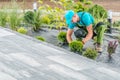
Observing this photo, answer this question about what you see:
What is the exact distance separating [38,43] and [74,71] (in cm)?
122

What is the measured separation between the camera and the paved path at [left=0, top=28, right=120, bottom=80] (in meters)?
3.06

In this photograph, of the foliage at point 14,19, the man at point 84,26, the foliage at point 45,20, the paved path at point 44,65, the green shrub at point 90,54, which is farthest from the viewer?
the foliage at point 45,20

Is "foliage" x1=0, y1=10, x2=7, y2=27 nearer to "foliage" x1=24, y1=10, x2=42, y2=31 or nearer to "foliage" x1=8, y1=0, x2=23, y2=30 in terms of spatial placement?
→ "foliage" x1=8, y1=0, x2=23, y2=30

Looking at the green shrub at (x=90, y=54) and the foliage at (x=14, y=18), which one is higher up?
the foliage at (x=14, y=18)

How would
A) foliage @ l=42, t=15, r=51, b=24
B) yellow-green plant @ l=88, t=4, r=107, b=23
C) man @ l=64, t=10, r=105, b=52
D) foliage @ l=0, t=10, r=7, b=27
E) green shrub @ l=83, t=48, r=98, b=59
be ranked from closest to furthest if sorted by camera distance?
1. green shrub @ l=83, t=48, r=98, b=59
2. man @ l=64, t=10, r=105, b=52
3. foliage @ l=0, t=10, r=7, b=27
4. foliage @ l=42, t=15, r=51, b=24
5. yellow-green plant @ l=88, t=4, r=107, b=23

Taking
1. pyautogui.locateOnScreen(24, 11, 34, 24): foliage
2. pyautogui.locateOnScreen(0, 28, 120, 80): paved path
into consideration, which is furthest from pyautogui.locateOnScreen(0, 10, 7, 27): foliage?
pyautogui.locateOnScreen(0, 28, 120, 80): paved path

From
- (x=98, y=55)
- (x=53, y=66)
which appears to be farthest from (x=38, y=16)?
(x=53, y=66)

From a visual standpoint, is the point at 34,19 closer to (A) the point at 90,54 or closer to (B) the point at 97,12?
(B) the point at 97,12

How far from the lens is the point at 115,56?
4.29 m

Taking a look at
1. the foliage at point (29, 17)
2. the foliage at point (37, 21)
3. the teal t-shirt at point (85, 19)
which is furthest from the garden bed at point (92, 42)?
the teal t-shirt at point (85, 19)

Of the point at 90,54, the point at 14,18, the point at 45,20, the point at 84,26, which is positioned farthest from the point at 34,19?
the point at 90,54

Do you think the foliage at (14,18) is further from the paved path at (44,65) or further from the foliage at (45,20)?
the paved path at (44,65)

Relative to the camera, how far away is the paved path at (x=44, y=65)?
3061mm

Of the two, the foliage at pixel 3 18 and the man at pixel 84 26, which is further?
the foliage at pixel 3 18
